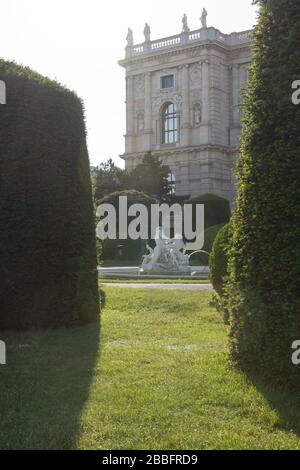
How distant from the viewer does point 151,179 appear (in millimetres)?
44281

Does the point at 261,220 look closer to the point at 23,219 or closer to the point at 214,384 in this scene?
the point at 214,384

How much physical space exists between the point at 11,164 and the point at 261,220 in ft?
15.2

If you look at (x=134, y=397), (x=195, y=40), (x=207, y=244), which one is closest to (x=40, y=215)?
(x=134, y=397)

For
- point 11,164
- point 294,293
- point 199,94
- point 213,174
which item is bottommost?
point 294,293

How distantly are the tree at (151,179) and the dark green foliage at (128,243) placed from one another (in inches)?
292

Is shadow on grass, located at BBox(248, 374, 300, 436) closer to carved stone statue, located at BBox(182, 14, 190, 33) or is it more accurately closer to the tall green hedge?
the tall green hedge

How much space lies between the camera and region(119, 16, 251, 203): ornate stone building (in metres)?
52.9

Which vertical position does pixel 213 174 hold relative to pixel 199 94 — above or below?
below

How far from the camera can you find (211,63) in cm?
5294

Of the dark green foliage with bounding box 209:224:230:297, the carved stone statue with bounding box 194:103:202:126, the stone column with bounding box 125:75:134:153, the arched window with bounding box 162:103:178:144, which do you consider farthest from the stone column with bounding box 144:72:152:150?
the dark green foliage with bounding box 209:224:230:297

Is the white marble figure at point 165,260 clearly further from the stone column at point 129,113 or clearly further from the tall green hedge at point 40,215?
the stone column at point 129,113

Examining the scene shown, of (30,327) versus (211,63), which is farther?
(211,63)

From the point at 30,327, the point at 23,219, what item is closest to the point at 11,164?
the point at 23,219
